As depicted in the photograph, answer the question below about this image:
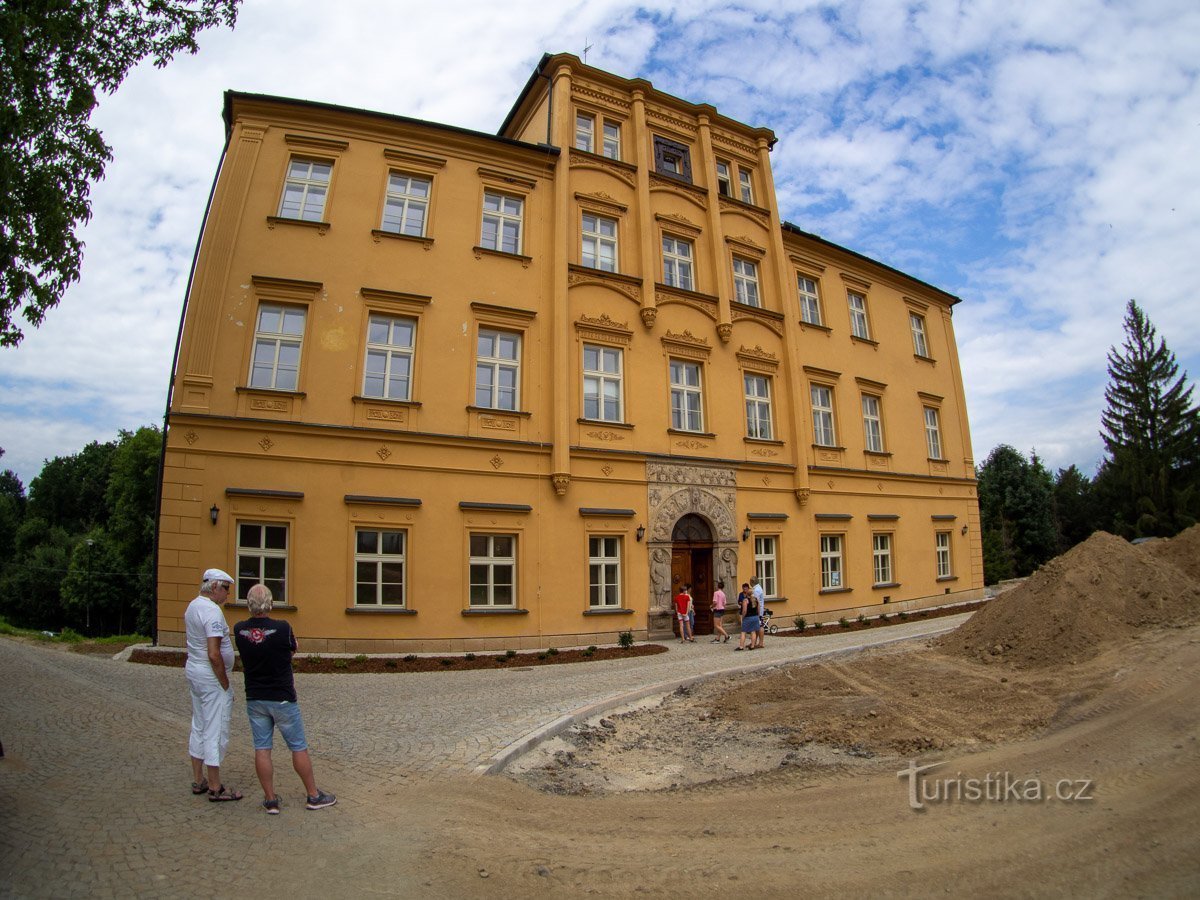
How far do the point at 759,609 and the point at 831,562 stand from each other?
5487 millimetres

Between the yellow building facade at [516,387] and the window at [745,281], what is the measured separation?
115 millimetres

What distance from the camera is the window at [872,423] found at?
884 inches

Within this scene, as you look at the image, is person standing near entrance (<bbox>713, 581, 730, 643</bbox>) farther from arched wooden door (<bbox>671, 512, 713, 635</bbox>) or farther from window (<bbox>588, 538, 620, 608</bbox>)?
window (<bbox>588, 538, 620, 608</bbox>)

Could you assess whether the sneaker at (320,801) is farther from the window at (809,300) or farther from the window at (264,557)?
the window at (809,300)

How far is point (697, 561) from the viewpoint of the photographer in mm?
17688

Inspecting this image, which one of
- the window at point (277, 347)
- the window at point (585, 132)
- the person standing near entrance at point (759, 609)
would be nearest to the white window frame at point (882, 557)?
the person standing near entrance at point (759, 609)

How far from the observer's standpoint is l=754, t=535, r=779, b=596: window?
18.5 metres

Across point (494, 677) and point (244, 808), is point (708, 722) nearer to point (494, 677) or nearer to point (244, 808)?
point (494, 677)

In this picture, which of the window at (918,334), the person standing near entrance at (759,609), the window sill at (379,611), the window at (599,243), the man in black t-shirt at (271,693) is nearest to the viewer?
the man in black t-shirt at (271,693)

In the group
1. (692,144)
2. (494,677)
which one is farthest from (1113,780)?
(692,144)

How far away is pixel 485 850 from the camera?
4410 mm

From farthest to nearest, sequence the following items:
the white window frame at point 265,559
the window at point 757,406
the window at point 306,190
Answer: the window at point 757,406 < the window at point 306,190 < the white window frame at point 265,559

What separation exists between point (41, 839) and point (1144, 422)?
5482 centimetres

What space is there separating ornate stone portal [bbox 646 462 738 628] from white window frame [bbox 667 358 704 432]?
1.34 meters
